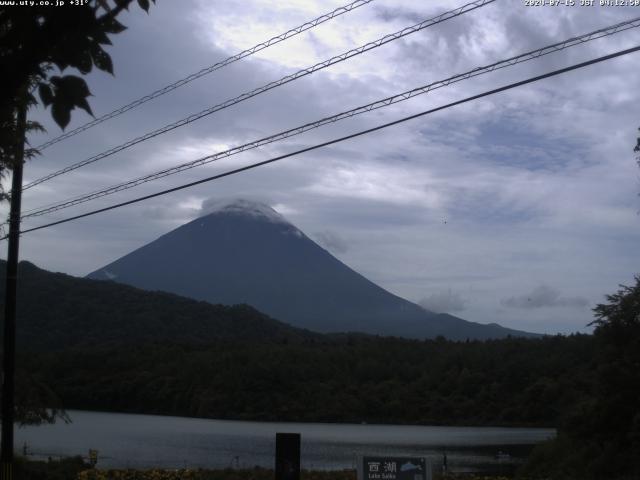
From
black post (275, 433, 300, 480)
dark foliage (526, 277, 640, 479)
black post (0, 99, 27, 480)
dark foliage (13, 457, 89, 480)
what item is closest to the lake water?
dark foliage (13, 457, 89, 480)

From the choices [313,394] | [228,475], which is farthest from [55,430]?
[228,475]

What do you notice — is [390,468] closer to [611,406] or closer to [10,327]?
[10,327]

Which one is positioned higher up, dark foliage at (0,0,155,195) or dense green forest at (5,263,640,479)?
dense green forest at (5,263,640,479)

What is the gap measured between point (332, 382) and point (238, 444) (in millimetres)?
37941

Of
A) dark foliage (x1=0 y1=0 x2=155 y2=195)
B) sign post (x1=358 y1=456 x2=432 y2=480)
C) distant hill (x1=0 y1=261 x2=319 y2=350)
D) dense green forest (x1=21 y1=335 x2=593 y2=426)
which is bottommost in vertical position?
sign post (x1=358 y1=456 x2=432 y2=480)

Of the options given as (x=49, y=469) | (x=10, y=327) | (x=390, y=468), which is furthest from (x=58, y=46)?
(x=49, y=469)

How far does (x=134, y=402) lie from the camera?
8712 centimetres

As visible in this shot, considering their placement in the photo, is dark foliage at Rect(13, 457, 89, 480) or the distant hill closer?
dark foliage at Rect(13, 457, 89, 480)

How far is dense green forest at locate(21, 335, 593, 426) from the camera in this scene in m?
79.0

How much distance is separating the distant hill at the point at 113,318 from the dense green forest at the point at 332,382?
7053 mm

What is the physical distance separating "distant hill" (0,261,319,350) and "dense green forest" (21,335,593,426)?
7.05 meters

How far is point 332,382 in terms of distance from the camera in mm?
89125

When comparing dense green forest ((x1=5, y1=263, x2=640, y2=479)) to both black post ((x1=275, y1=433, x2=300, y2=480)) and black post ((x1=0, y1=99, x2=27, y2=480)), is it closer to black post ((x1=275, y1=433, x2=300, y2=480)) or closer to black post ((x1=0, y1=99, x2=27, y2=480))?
black post ((x1=0, y1=99, x2=27, y2=480))

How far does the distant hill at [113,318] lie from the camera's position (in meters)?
90.5
